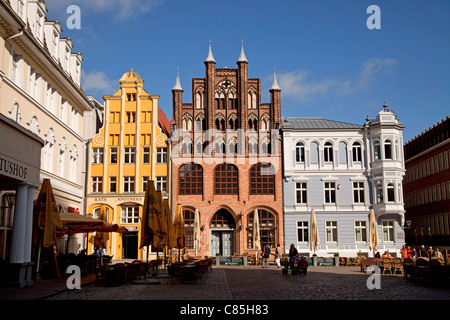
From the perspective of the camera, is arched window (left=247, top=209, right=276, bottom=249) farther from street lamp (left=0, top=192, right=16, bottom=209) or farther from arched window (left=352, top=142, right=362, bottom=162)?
street lamp (left=0, top=192, right=16, bottom=209)

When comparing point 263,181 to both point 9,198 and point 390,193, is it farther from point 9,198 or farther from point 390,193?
point 9,198

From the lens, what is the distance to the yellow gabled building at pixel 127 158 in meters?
39.8

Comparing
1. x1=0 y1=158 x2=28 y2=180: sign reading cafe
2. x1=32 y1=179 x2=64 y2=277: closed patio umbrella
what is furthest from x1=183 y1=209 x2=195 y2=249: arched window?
x1=0 y1=158 x2=28 y2=180: sign reading cafe

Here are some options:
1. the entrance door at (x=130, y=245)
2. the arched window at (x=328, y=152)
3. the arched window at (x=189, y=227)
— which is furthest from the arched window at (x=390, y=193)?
the entrance door at (x=130, y=245)

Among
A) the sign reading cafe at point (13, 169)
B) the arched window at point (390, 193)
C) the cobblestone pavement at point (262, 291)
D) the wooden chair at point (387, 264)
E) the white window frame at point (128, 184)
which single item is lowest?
the cobblestone pavement at point (262, 291)

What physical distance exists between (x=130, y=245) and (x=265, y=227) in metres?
11.2

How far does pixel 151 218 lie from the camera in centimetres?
1902

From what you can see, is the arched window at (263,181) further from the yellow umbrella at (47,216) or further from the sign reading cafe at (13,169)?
the sign reading cafe at (13,169)

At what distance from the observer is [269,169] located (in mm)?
40594

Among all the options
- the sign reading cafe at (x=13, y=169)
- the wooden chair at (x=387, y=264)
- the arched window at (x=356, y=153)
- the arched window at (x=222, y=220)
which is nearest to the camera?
the sign reading cafe at (x=13, y=169)

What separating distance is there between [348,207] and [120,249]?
18943 mm

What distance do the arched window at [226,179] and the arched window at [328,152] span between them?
767 cm
